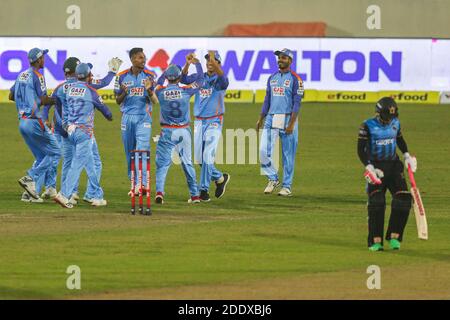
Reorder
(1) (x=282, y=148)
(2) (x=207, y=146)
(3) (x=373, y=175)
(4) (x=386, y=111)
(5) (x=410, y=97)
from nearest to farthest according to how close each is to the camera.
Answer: (3) (x=373, y=175) → (4) (x=386, y=111) → (2) (x=207, y=146) → (1) (x=282, y=148) → (5) (x=410, y=97)

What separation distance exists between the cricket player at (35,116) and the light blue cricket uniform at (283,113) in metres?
4.25

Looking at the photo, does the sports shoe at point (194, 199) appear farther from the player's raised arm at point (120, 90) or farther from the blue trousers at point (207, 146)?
the player's raised arm at point (120, 90)

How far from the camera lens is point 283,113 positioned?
73.7 feet

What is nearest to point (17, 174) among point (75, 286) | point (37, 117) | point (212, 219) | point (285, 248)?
point (37, 117)

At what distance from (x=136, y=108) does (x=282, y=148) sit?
326 centimetres

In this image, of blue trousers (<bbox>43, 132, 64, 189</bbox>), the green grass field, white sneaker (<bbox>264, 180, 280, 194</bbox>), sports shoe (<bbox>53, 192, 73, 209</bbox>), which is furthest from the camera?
white sneaker (<bbox>264, 180, 280, 194</bbox>)

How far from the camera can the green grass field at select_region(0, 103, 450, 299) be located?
1366 cm

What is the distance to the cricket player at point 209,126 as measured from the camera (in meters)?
21.3

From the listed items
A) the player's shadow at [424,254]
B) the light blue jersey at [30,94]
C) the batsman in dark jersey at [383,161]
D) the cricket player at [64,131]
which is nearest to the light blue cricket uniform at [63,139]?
the cricket player at [64,131]

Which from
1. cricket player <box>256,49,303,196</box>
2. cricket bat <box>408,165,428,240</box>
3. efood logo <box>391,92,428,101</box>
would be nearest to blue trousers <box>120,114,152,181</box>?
cricket player <box>256,49,303,196</box>

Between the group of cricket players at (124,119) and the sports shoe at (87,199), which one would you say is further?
the sports shoe at (87,199)

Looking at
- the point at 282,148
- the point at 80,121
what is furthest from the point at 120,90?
the point at 282,148

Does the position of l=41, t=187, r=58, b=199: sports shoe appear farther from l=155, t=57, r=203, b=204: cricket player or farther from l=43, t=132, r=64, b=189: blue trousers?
l=155, t=57, r=203, b=204: cricket player

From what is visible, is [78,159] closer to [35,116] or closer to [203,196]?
[35,116]
